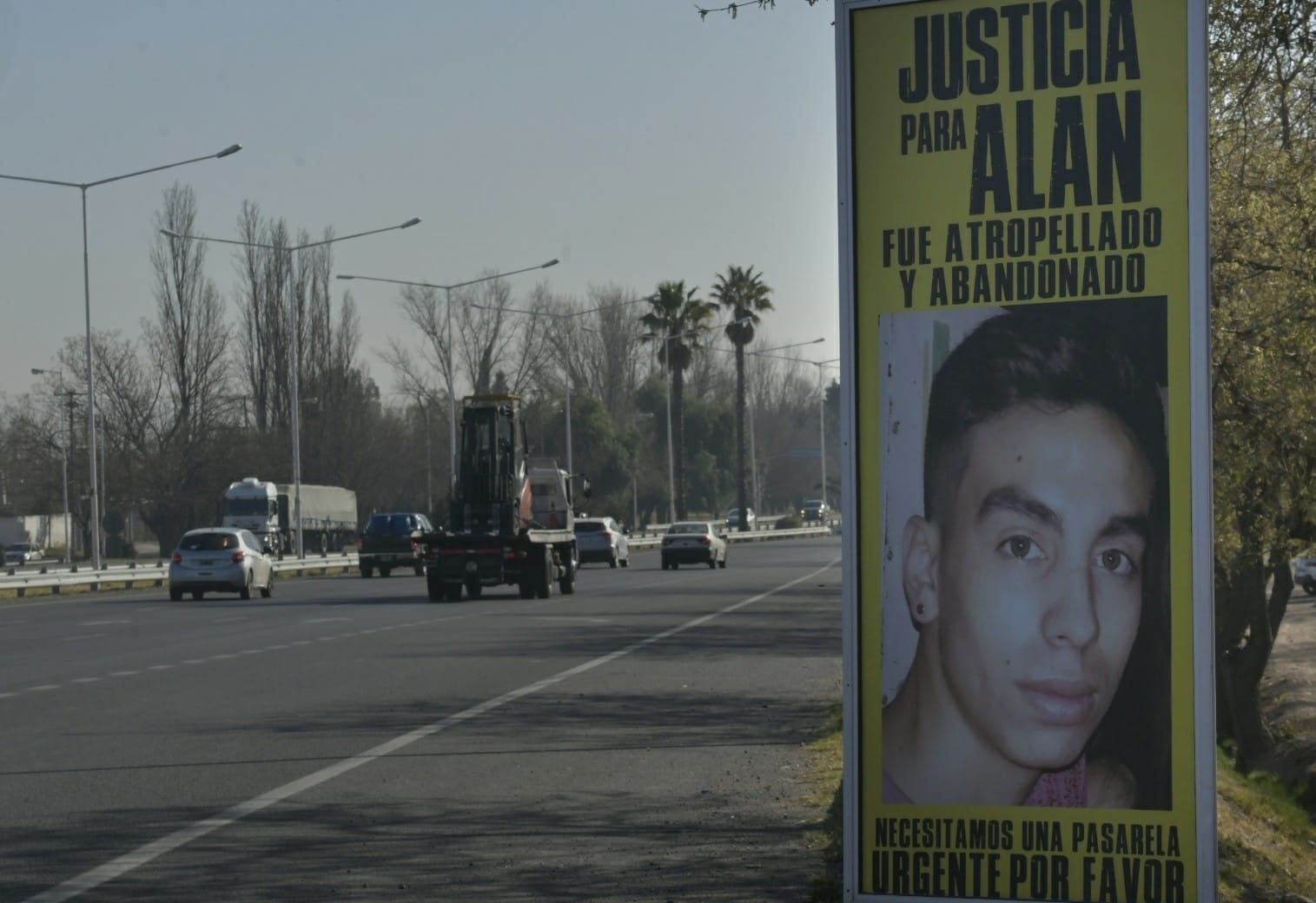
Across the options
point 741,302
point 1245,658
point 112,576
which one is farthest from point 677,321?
point 1245,658

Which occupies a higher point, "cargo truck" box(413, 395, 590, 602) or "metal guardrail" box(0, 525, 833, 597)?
"cargo truck" box(413, 395, 590, 602)

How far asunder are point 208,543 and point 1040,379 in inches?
1361

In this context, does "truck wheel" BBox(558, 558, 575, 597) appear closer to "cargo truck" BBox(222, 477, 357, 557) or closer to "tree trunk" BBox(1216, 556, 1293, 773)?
"tree trunk" BBox(1216, 556, 1293, 773)

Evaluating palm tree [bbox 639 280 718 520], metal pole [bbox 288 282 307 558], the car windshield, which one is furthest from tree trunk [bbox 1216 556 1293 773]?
palm tree [bbox 639 280 718 520]

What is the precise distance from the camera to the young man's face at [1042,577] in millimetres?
5867

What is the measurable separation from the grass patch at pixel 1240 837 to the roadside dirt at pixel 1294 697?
307 centimetres

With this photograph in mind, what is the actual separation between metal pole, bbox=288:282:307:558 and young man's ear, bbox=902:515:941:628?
172ft

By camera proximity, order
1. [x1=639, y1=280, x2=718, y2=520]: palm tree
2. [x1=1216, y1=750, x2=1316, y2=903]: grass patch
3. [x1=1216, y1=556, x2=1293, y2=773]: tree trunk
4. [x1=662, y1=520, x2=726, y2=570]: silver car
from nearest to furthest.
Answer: [x1=1216, y1=750, x2=1316, y2=903]: grass patch < [x1=1216, y1=556, x2=1293, y2=773]: tree trunk < [x1=662, y1=520, x2=726, y2=570]: silver car < [x1=639, y1=280, x2=718, y2=520]: palm tree

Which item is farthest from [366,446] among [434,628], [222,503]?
[434,628]

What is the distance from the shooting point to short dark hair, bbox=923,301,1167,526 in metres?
5.86

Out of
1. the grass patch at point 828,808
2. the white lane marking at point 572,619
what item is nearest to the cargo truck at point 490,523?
the white lane marking at point 572,619

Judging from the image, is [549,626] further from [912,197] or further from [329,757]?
[912,197]

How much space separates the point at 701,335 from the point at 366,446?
2062cm

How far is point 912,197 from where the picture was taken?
6109mm
